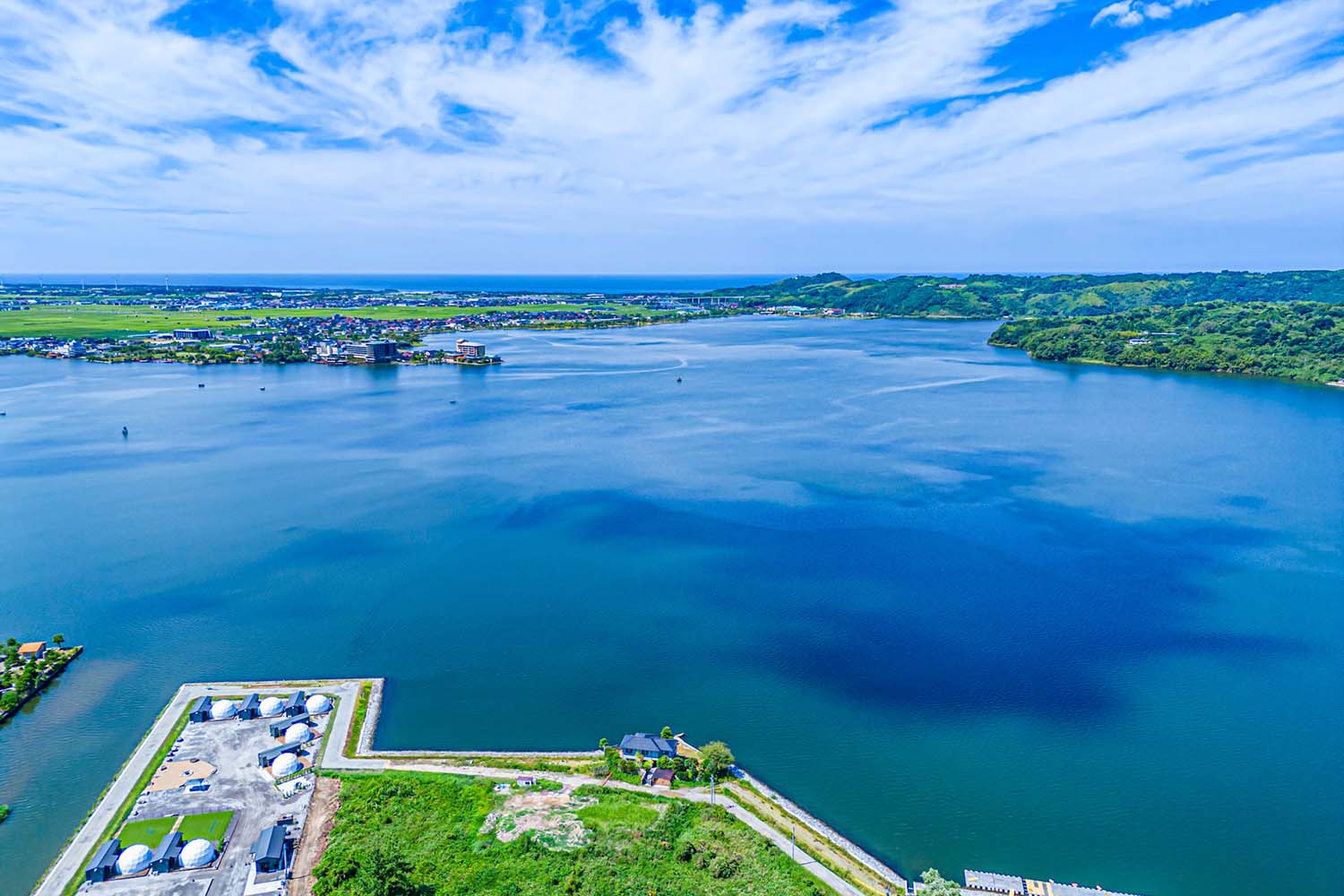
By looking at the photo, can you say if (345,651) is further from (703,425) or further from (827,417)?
(827,417)

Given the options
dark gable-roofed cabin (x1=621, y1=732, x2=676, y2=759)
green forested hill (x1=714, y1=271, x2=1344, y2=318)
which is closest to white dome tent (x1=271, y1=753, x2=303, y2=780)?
dark gable-roofed cabin (x1=621, y1=732, x2=676, y2=759)

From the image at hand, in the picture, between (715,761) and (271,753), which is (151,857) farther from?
(715,761)

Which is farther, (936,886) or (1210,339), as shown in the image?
(1210,339)

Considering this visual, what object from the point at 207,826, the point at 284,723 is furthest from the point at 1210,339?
the point at 207,826

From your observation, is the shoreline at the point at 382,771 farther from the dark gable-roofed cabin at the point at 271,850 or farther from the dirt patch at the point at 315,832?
the dark gable-roofed cabin at the point at 271,850

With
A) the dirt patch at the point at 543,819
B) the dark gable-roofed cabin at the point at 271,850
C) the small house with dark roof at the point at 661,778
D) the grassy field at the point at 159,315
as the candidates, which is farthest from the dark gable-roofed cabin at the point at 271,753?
the grassy field at the point at 159,315

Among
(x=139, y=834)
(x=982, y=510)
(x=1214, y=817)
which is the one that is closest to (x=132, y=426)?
(x=139, y=834)

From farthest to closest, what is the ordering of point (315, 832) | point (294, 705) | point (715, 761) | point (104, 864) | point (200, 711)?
point (294, 705) → point (200, 711) → point (715, 761) → point (315, 832) → point (104, 864)
